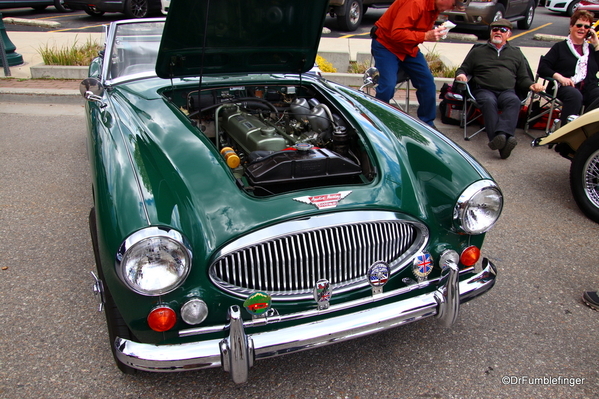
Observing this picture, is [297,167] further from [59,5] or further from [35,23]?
[59,5]

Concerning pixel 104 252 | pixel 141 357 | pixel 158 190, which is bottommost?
Answer: pixel 141 357

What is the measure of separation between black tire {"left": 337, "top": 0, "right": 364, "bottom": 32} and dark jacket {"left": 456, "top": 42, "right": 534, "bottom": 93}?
22.3 ft

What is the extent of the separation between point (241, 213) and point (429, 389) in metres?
1.18

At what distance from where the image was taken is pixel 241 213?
6.78 ft

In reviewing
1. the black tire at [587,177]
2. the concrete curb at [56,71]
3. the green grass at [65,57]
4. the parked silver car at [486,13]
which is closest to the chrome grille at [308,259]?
the black tire at [587,177]

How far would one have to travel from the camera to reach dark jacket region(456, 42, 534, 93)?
5.57m

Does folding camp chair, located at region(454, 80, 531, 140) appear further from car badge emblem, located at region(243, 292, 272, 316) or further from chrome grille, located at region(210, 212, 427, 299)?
car badge emblem, located at region(243, 292, 272, 316)

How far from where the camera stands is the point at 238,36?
3.12 metres

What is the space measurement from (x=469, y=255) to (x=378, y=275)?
555 millimetres

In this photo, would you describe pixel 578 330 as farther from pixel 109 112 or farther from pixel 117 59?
pixel 117 59

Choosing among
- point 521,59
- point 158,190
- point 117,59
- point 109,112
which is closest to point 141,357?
point 158,190

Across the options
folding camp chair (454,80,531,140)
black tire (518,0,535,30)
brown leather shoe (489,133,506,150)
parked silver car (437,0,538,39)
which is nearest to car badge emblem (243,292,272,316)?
brown leather shoe (489,133,506,150)

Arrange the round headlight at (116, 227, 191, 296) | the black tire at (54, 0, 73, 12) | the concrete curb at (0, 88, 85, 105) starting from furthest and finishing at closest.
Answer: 1. the black tire at (54, 0, 73, 12)
2. the concrete curb at (0, 88, 85, 105)
3. the round headlight at (116, 227, 191, 296)

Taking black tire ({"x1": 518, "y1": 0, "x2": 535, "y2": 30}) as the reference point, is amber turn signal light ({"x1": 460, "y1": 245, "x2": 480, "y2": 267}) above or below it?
below
